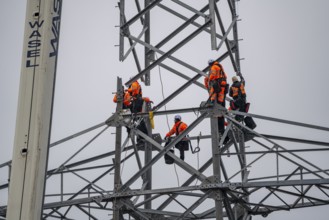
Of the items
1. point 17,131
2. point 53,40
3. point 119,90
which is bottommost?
point 17,131

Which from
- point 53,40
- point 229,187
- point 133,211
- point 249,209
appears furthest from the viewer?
point 249,209

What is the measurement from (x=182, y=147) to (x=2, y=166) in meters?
5.37

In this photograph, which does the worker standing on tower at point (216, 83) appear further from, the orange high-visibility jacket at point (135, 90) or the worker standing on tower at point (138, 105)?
the orange high-visibility jacket at point (135, 90)

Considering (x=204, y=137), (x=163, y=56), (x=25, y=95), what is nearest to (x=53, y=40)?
(x=25, y=95)

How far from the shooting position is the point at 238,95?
20688 mm

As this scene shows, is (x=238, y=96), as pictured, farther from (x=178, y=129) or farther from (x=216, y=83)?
(x=216, y=83)

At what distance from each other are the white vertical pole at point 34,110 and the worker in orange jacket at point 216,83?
5.74 meters

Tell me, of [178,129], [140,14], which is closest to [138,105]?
[178,129]

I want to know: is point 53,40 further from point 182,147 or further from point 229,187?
point 182,147

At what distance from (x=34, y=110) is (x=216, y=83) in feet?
22.2

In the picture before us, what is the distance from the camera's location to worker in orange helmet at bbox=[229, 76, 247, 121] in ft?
67.5

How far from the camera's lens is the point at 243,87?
68.0ft

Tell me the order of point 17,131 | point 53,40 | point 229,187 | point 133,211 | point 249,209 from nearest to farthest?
point 17,131, point 53,40, point 229,187, point 133,211, point 249,209

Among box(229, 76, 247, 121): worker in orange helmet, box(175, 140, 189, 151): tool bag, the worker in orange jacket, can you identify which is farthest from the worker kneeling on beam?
the worker in orange jacket
